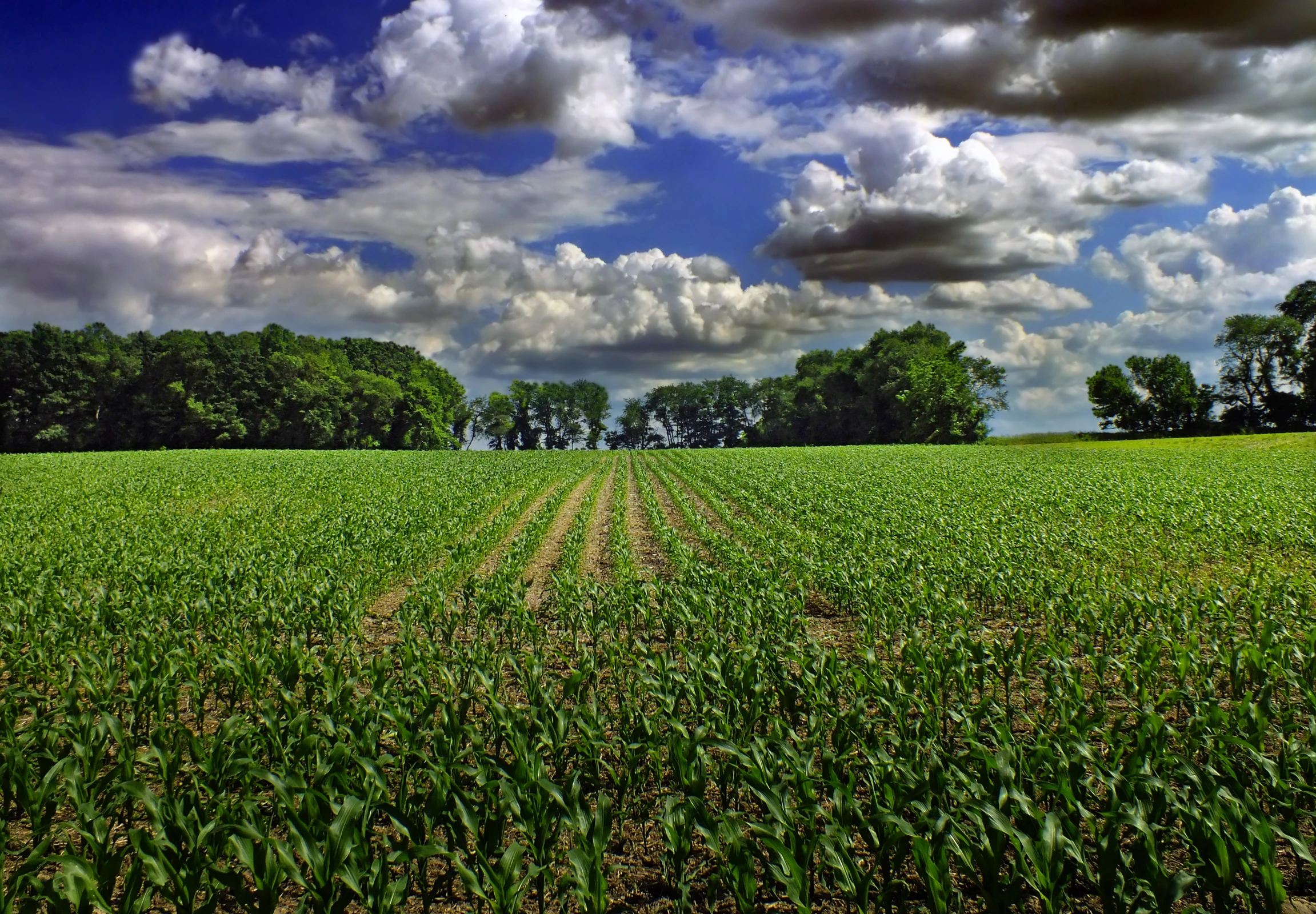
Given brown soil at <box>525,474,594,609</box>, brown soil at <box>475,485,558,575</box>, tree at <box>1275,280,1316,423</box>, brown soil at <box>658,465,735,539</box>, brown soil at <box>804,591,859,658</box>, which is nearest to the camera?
brown soil at <box>804,591,859,658</box>

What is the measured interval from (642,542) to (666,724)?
12.1 m

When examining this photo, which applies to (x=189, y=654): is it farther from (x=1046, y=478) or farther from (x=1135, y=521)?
(x=1046, y=478)

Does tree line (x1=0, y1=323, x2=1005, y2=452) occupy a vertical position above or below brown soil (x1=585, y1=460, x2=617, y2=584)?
above

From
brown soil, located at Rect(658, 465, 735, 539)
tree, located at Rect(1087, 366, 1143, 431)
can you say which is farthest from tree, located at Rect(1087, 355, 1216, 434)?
brown soil, located at Rect(658, 465, 735, 539)

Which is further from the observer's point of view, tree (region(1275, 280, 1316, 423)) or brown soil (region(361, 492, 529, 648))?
tree (region(1275, 280, 1316, 423))

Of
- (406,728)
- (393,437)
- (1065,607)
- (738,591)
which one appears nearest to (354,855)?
(406,728)

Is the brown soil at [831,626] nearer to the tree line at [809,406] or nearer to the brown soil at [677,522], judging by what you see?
the brown soil at [677,522]

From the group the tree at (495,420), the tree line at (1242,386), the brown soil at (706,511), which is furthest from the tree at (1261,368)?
the tree at (495,420)

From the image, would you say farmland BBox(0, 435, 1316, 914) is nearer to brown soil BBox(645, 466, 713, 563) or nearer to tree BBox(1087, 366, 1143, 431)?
brown soil BBox(645, 466, 713, 563)

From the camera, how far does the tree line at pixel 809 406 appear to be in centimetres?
8594

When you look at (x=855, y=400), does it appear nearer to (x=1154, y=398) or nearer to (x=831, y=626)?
(x=1154, y=398)

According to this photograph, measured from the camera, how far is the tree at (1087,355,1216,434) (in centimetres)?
8144

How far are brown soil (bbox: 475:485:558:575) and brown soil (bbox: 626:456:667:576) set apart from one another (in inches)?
126

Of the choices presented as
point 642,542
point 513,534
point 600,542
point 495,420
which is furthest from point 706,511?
point 495,420
